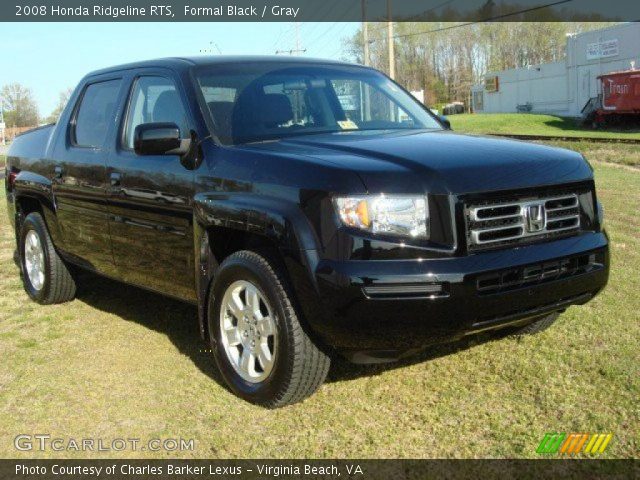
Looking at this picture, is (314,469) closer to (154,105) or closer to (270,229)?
(270,229)

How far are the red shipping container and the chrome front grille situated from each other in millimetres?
35356

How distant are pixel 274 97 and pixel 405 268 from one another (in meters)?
1.71

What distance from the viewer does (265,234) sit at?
3.53 meters

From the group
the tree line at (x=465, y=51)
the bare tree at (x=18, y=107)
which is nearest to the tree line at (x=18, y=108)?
the bare tree at (x=18, y=107)

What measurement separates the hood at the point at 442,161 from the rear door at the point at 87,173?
63.8 inches

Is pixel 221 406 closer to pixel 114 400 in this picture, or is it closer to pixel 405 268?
pixel 114 400

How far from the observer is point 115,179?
4.77 metres

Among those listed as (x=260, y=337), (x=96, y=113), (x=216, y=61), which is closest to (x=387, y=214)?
(x=260, y=337)

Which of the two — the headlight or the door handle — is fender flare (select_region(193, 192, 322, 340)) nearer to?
the headlight

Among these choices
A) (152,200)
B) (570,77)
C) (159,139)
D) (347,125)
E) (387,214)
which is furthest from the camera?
(570,77)

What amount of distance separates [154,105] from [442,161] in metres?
2.15

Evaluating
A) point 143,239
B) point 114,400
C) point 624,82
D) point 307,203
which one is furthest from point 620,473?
point 624,82

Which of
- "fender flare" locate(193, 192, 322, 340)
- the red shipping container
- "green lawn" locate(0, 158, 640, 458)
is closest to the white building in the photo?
the red shipping container

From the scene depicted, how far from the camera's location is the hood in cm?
332
